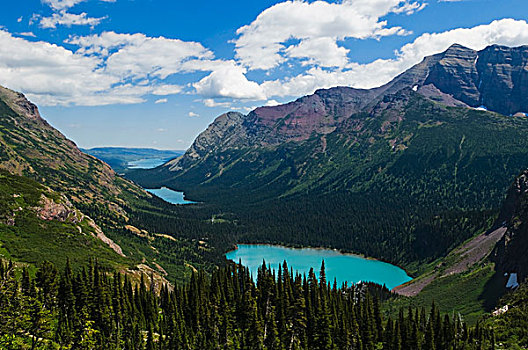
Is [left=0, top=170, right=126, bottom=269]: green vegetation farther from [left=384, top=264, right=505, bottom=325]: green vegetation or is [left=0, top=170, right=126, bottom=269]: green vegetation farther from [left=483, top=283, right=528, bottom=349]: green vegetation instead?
[left=483, top=283, right=528, bottom=349]: green vegetation

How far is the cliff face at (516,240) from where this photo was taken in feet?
436

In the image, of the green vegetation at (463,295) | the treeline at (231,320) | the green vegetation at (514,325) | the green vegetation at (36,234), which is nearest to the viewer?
the green vegetation at (514,325)

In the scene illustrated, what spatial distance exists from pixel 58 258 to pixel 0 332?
83878 millimetres

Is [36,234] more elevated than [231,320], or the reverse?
[36,234]

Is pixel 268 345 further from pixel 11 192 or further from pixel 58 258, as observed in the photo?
pixel 11 192

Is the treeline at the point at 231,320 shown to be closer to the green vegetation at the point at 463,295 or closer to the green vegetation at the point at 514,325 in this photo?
the green vegetation at the point at 514,325

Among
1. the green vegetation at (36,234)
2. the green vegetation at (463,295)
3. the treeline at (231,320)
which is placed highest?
the green vegetation at (36,234)

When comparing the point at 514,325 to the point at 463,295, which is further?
the point at 463,295

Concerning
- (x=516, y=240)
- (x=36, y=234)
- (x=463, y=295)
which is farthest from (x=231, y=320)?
(x=516, y=240)

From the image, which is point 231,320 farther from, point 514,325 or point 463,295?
point 463,295

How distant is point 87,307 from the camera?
78688mm

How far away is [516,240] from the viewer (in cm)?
14300

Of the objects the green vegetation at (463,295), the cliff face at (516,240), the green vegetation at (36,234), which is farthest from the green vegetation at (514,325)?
the green vegetation at (36,234)

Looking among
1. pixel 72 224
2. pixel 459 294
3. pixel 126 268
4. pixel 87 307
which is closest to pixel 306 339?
pixel 87 307
